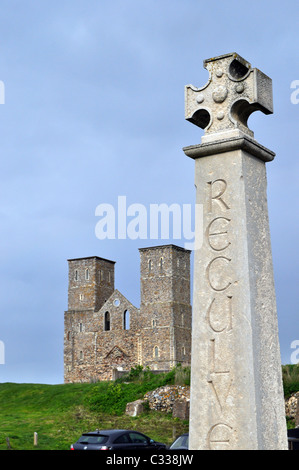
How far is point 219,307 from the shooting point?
282 inches

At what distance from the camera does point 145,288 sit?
55406 mm

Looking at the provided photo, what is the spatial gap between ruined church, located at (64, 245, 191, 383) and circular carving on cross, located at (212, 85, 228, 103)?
150 feet

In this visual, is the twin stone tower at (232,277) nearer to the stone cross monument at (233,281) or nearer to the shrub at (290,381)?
the stone cross monument at (233,281)

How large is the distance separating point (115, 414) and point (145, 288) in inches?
894

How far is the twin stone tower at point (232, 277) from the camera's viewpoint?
6895 mm

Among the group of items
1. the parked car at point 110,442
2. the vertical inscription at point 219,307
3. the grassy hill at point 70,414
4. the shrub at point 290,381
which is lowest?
the grassy hill at point 70,414

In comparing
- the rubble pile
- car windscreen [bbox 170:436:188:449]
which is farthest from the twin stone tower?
the rubble pile

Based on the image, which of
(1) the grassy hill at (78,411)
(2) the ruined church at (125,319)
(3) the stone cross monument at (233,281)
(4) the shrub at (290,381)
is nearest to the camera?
(3) the stone cross monument at (233,281)

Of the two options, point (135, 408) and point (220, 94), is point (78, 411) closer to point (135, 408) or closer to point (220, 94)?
point (135, 408)

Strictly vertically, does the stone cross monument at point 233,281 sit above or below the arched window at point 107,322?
below

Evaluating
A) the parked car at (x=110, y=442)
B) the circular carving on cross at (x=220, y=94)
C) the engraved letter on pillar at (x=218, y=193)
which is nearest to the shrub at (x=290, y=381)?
the parked car at (x=110, y=442)

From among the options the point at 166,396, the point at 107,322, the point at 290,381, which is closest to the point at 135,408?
the point at 166,396

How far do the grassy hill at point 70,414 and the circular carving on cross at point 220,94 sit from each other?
17928 mm

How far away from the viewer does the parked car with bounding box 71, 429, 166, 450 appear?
1723cm
